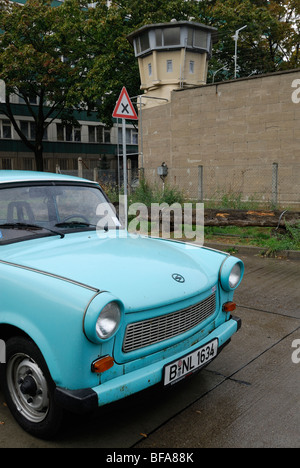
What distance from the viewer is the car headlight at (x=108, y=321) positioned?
2201mm

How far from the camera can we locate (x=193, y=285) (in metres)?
2.82

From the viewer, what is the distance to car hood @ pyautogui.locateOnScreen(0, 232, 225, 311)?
2492 mm

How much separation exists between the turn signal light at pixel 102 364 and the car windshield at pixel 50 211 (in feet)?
4.19

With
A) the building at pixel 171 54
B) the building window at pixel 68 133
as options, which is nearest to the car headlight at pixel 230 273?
the building at pixel 171 54

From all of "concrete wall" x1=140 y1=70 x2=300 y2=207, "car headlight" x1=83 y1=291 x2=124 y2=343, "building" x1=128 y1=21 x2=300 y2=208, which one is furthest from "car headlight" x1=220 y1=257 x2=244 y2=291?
"concrete wall" x1=140 y1=70 x2=300 y2=207

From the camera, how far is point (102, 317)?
87.1 inches

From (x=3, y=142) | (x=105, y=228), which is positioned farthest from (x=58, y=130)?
(x=105, y=228)

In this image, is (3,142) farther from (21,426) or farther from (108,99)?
(21,426)

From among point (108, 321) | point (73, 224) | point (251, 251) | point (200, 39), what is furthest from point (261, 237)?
point (200, 39)

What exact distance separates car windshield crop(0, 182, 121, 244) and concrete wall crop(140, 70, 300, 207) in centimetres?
953

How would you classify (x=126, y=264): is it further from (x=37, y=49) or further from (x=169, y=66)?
(x=37, y=49)

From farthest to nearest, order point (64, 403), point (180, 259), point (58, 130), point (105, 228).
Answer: point (58, 130) < point (105, 228) < point (180, 259) < point (64, 403)
